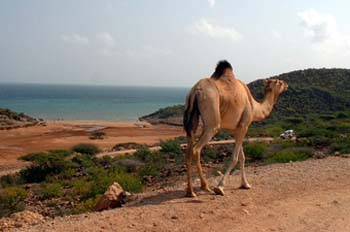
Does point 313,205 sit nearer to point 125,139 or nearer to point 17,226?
point 17,226

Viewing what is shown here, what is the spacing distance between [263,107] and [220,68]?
1675 mm

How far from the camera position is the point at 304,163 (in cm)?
1362

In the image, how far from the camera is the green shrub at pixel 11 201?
38.3ft

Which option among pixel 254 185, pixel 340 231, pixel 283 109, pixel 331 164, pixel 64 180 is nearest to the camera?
pixel 340 231

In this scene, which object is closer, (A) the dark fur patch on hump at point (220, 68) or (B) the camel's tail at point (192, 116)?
(B) the camel's tail at point (192, 116)

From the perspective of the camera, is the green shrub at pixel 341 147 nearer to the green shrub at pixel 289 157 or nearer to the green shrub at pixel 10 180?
the green shrub at pixel 289 157

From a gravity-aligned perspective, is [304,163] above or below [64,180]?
above

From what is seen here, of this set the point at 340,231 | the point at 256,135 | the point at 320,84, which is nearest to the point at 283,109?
the point at 320,84

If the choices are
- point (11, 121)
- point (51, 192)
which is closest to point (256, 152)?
point (51, 192)

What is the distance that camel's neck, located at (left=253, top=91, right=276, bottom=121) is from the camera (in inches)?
405

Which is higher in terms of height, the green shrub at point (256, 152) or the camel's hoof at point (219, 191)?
the camel's hoof at point (219, 191)

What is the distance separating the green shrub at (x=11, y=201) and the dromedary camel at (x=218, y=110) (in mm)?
5165

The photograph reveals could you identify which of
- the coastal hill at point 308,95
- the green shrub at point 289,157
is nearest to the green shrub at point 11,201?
the green shrub at point 289,157

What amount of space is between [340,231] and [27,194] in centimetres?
1039
